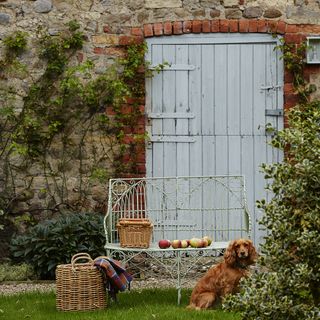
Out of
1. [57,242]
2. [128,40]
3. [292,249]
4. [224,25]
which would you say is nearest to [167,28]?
[128,40]

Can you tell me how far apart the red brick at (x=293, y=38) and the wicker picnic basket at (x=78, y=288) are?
3753mm

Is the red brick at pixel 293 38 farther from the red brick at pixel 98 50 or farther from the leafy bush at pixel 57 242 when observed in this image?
the leafy bush at pixel 57 242

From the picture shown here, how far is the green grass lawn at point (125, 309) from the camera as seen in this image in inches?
289

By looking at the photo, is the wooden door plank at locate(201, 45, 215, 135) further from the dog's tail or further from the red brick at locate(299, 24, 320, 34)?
the dog's tail

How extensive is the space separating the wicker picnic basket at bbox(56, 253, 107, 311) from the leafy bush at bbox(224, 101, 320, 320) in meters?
2.76

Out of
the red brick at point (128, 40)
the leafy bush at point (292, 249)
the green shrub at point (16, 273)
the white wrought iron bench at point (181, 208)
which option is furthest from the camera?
the red brick at point (128, 40)

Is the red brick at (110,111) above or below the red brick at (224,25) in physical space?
below

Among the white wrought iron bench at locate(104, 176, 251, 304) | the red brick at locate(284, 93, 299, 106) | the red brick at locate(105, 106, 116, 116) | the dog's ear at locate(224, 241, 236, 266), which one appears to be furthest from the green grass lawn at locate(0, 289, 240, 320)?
the red brick at locate(284, 93, 299, 106)

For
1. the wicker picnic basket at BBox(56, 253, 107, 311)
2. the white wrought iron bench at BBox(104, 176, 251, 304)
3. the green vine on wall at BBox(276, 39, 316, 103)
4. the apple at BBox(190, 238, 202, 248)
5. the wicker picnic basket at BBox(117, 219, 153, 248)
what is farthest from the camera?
the green vine on wall at BBox(276, 39, 316, 103)

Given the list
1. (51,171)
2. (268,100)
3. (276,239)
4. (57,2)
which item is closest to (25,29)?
(57,2)

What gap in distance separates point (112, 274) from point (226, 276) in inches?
34.8

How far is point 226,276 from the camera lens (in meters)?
7.61

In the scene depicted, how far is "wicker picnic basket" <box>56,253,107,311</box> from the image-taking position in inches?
309

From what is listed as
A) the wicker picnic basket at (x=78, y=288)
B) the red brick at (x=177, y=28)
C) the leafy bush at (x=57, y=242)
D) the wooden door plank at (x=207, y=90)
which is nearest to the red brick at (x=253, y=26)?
the wooden door plank at (x=207, y=90)
